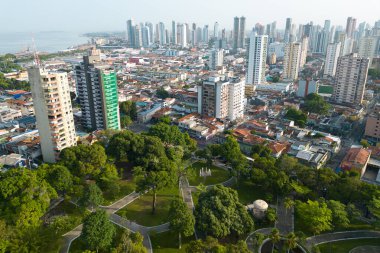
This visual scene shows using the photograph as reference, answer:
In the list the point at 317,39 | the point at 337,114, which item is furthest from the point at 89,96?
the point at 317,39

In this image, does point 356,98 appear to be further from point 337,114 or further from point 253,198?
point 253,198

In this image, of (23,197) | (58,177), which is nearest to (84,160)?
(58,177)

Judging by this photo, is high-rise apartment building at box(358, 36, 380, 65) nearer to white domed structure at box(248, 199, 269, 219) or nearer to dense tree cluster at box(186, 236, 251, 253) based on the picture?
white domed structure at box(248, 199, 269, 219)

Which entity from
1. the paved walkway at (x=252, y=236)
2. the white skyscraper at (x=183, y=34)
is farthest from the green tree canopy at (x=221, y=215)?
the white skyscraper at (x=183, y=34)

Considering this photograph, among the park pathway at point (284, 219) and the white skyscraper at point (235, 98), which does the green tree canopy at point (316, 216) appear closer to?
the park pathway at point (284, 219)

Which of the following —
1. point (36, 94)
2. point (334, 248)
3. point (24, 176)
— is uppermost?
point (36, 94)

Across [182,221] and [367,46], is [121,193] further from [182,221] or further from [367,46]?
[367,46]
